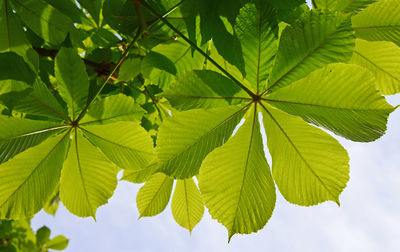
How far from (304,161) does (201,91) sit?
1.18 feet

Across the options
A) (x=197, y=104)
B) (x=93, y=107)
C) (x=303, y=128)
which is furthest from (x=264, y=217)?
(x=93, y=107)

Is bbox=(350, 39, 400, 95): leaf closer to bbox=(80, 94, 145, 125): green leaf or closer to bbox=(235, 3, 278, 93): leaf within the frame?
bbox=(235, 3, 278, 93): leaf

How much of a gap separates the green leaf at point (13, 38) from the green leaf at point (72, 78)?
0.26 feet

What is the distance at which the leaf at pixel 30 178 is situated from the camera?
41.4 inches

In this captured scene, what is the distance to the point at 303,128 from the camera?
905mm

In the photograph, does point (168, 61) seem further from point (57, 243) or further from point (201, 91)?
point (57, 243)

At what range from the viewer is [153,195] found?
161 cm

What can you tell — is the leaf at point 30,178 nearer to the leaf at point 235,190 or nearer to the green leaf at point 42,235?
the leaf at point 235,190

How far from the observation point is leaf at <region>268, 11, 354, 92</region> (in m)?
0.80

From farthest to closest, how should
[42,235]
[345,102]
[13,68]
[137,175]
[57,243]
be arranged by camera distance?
1. [57,243]
2. [42,235]
3. [137,175]
4. [13,68]
5. [345,102]

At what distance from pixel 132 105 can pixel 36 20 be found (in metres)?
0.43

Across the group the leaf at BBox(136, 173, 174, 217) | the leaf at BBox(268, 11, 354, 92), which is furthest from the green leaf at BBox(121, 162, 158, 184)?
the leaf at BBox(268, 11, 354, 92)

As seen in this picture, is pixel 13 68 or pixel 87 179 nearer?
pixel 13 68

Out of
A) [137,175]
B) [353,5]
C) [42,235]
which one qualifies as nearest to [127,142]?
[137,175]
